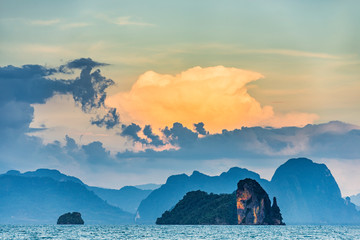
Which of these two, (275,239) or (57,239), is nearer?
(57,239)

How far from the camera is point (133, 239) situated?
191875 mm

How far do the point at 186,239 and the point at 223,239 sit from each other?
1145 cm

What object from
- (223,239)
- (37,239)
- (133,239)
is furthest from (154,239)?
(37,239)

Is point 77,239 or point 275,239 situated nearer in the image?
point 77,239

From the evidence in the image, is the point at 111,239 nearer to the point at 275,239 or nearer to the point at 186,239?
the point at 186,239

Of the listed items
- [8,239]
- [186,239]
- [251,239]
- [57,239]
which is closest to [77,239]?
[57,239]

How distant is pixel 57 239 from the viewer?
186m

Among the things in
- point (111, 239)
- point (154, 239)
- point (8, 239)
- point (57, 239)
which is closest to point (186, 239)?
point (154, 239)

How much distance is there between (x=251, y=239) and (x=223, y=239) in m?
10.6

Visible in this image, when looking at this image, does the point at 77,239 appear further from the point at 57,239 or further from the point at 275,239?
the point at 275,239

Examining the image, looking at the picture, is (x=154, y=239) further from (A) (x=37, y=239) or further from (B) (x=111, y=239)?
(A) (x=37, y=239)

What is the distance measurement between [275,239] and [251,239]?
9.05 m

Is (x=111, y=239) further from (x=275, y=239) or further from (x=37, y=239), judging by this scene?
(x=275, y=239)

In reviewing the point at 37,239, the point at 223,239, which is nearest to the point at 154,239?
the point at 223,239
